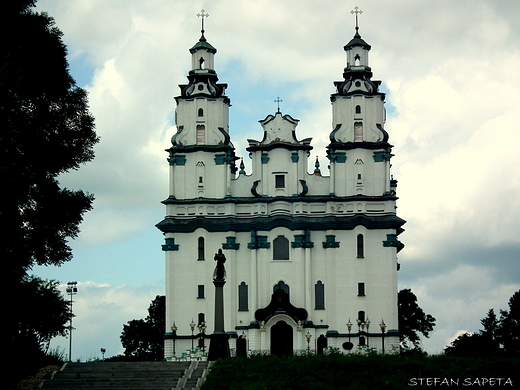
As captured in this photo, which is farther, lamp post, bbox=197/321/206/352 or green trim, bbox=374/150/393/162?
green trim, bbox=374/150/393/162

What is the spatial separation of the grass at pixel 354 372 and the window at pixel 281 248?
917 inches

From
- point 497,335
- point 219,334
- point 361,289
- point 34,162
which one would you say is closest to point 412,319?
point 497,335

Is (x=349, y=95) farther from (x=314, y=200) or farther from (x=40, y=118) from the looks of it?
(x=40, y=118)

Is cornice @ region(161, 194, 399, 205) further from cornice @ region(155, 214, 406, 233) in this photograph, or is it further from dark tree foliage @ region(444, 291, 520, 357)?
dark tree foliage @ region(444, 291, 520, 357)

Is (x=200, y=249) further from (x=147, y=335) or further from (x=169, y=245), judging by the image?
(x=147, y=335)

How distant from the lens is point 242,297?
64.1m

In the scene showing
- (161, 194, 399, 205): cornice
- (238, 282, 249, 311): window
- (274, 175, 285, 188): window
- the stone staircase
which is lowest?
the stone staircase

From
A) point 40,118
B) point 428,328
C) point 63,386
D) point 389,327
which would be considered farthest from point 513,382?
point 428,328

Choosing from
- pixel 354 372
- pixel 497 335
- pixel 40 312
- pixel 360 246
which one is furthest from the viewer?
pixel 497 335

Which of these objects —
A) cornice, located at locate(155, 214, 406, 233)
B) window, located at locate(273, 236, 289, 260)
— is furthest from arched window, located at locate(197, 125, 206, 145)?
window, located at locate(273, 236, 289, 260)

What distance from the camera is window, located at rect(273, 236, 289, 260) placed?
64500 millimetres

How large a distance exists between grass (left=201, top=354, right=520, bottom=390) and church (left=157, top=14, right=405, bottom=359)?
2134 cm

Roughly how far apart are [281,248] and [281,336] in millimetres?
6097

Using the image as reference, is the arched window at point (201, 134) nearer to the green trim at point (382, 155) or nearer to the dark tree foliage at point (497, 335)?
Result: the green trim at point (382, 155)
